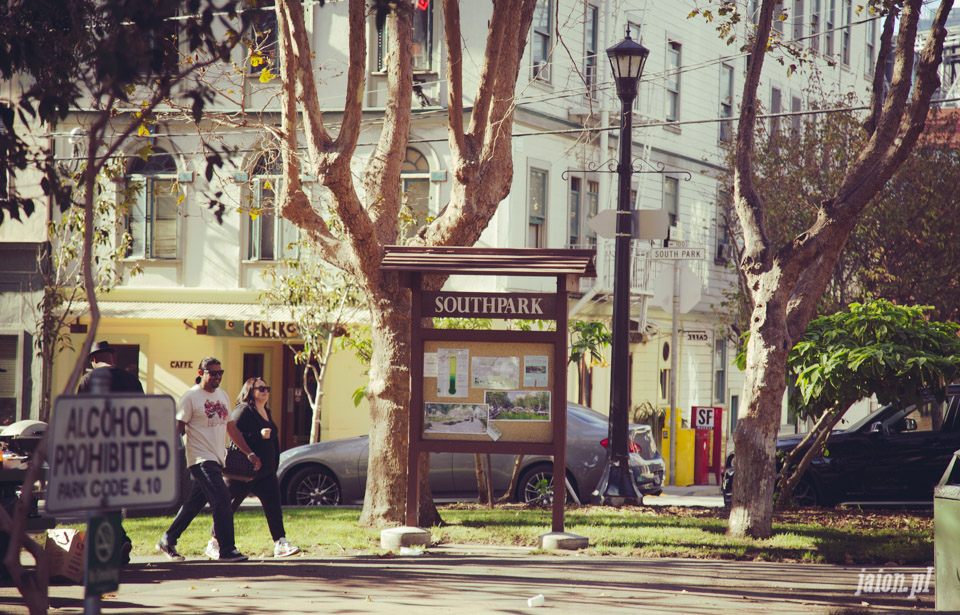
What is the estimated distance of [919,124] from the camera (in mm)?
11047

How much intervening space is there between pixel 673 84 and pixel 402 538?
2079cm

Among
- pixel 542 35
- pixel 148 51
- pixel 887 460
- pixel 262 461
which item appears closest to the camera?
pixel 148 51

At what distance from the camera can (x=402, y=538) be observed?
35.5ft

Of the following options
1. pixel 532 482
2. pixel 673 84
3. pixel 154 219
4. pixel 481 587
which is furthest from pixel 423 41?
pixel 481 587

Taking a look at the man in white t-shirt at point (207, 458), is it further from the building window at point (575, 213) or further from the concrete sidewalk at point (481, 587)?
the building window at point (575, 213)

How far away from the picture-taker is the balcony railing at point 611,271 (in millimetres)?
26000

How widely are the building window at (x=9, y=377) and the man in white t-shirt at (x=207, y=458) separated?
1678 centimetres

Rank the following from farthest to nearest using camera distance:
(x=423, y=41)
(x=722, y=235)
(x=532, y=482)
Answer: (x=722, y=235) < (x=423, y=41) < (x=532, y=482)

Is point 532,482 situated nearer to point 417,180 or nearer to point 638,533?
point 638,533

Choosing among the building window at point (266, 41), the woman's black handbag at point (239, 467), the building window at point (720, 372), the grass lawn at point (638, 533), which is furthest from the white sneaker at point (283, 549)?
the building window at point (720, 372)

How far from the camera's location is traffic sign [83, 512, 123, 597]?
4414 mm

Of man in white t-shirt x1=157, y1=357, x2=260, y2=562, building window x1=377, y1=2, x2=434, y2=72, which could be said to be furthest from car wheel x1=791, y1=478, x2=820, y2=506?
building window x1=377, y1=2, x2=434, y2=72

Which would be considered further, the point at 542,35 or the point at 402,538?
the point at 542,35

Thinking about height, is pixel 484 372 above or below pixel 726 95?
below
